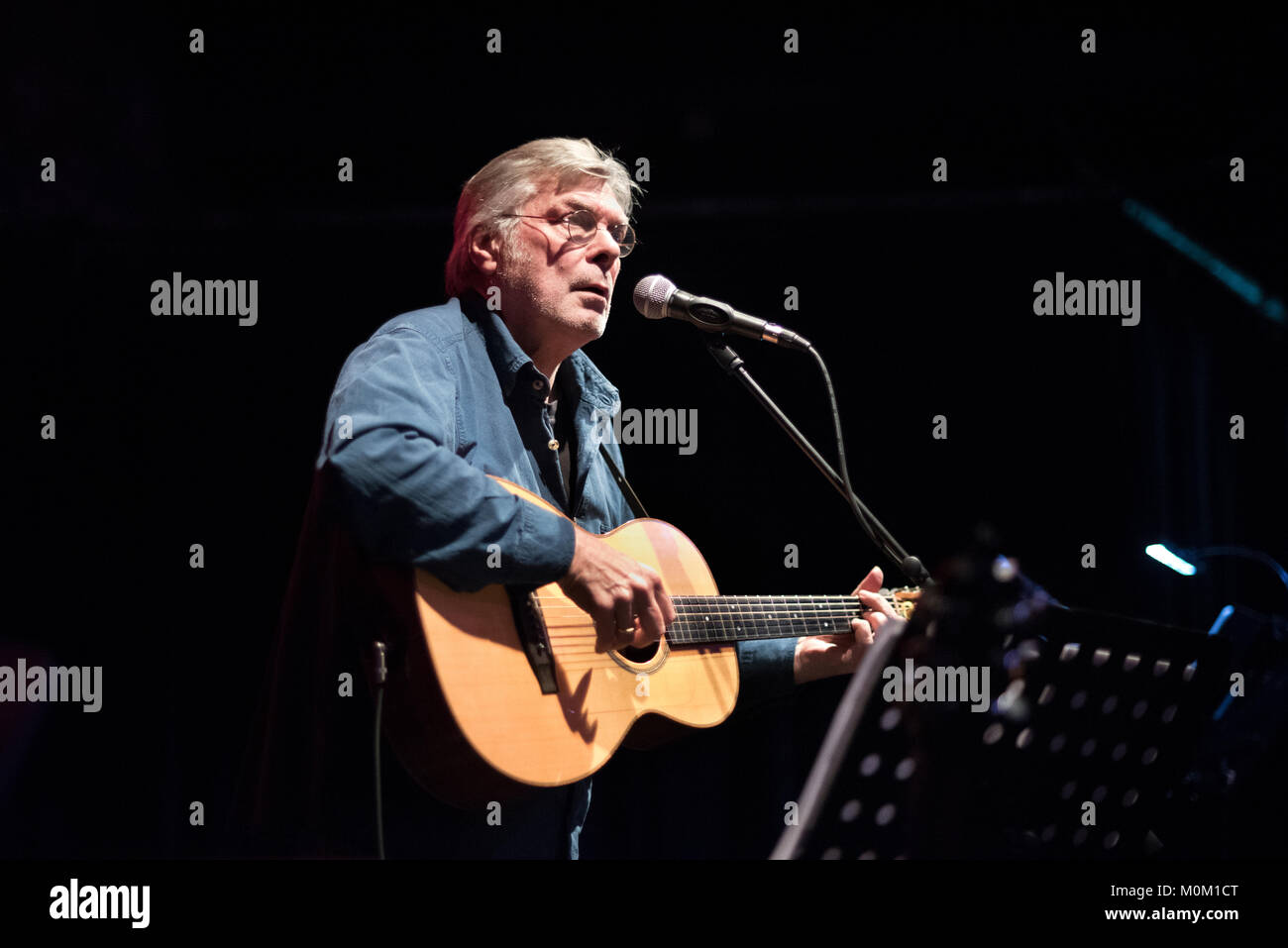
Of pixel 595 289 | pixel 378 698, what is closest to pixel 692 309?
pixel 595 289

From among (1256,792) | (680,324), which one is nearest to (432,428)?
(680,324)

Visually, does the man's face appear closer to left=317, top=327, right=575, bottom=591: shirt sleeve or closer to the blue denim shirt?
the blue denim shirt

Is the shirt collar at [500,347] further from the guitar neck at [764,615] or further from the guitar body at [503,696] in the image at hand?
the guitar neck at [764,615]

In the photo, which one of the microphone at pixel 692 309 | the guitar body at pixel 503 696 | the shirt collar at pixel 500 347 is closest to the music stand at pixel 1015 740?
the guitar body at pixel 503 696

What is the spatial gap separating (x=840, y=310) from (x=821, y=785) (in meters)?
2.56

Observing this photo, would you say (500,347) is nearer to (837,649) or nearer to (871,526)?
(871,526)

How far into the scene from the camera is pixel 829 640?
2607 mm

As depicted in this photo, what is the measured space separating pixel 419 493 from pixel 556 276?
78 centimetres

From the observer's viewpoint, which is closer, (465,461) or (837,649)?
(465,461)

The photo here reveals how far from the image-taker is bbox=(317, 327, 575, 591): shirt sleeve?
1.80 m

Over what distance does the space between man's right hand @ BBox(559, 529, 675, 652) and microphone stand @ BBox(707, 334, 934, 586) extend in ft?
1.88

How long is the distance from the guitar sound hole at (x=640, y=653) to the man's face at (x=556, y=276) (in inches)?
29.0

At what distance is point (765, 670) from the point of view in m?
2.54

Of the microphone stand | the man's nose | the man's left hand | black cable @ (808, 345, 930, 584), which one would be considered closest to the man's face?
the man's nose
